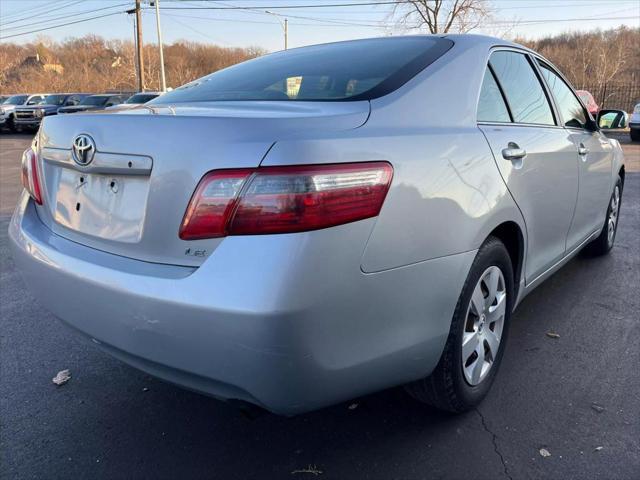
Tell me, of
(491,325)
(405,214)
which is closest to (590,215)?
(491,325)

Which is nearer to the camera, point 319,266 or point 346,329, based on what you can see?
point 319,266

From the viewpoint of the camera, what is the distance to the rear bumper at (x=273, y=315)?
1.52 meters

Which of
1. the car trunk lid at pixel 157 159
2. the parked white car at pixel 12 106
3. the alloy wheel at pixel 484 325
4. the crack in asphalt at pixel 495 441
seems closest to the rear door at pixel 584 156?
the alloy wheel at pixel 484 325

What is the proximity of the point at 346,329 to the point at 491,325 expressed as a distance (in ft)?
3.58

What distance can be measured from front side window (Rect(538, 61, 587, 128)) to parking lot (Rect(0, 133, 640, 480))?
53.1 inches

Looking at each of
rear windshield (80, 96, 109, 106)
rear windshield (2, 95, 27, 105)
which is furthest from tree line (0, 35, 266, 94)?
rear windshield (80, 96, 109, 106)

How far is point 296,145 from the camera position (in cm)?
156

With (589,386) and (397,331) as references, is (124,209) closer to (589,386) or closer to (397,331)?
(397,331)

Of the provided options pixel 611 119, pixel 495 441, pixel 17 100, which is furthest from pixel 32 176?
pixel 17 100

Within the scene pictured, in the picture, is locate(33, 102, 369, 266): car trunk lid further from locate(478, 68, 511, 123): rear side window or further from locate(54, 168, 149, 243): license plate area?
locate(478, 68, 511, 123): rear side window

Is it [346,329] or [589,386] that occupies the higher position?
A: [346,329]

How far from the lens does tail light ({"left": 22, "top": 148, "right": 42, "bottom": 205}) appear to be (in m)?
2.29

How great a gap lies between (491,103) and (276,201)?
1.40 metres

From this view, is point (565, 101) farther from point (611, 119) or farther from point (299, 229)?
point (299, 229)
